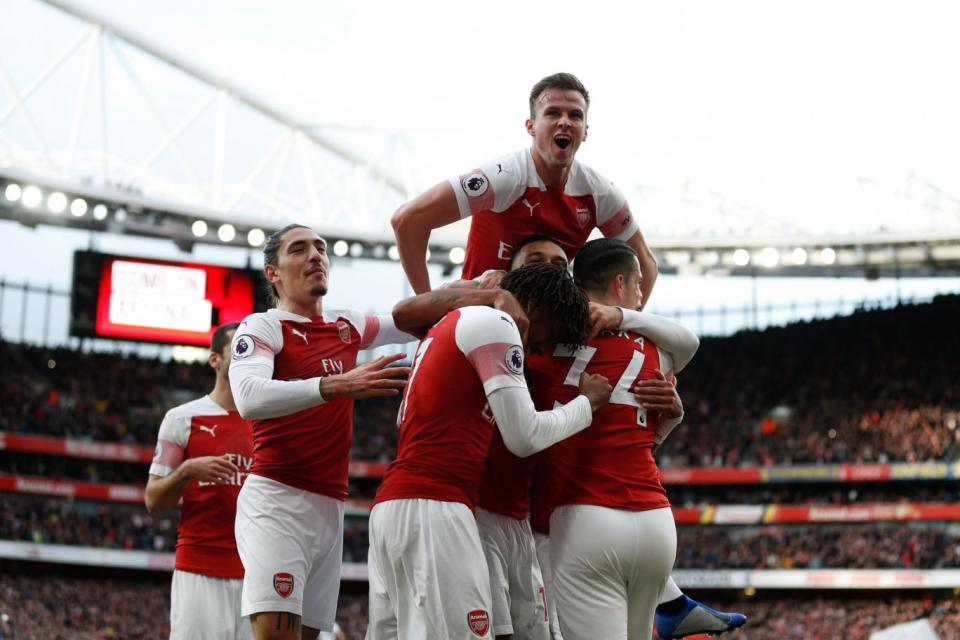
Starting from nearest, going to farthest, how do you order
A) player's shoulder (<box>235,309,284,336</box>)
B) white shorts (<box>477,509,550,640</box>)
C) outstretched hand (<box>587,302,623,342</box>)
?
outstretched hand (<box>587,302,623,342</box>)
white shorts (<box>477,509,550,640</box>)
player's shoulder (<box>235,309,284,336</box>)

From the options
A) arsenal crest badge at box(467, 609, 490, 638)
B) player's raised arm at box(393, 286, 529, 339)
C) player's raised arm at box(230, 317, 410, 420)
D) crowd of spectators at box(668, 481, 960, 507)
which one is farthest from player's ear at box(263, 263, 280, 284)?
crowd of spectators at box(668, 481, 960, 507)

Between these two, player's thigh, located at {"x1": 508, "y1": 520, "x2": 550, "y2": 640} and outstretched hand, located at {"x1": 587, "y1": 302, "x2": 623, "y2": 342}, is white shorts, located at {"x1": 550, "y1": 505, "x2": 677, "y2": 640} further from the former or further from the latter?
outstretched hand, located at {"x1": 587, "y1": 302, "x2": 623, "y2": 342}

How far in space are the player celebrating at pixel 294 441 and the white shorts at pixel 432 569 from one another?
92 cm

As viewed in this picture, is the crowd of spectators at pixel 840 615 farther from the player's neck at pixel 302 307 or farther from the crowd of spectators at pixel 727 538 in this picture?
the player's neck at pixel 302 307

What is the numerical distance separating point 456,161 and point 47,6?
1178 centimetres

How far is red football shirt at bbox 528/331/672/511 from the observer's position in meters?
5.36

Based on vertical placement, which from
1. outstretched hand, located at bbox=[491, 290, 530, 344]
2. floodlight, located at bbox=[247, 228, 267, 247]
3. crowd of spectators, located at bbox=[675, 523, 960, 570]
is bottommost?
crowd of spectators, located at bbox=[675, 523, 960, 570]

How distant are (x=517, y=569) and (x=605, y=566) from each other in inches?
28.1

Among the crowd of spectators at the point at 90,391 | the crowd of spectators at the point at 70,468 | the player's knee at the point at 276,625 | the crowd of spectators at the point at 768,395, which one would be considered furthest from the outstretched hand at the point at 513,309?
the crowd of spectators at the point at 70,468

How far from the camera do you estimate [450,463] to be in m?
5.00

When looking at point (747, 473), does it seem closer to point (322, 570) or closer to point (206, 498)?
point (206, 498)

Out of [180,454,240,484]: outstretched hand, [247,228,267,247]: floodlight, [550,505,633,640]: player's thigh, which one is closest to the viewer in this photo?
[550,505,633,640]: player's thigh

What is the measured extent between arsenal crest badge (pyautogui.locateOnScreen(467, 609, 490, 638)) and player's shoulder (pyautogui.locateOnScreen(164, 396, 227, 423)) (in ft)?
12.4

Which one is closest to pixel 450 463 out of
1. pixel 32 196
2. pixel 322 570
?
pixel 322 570
